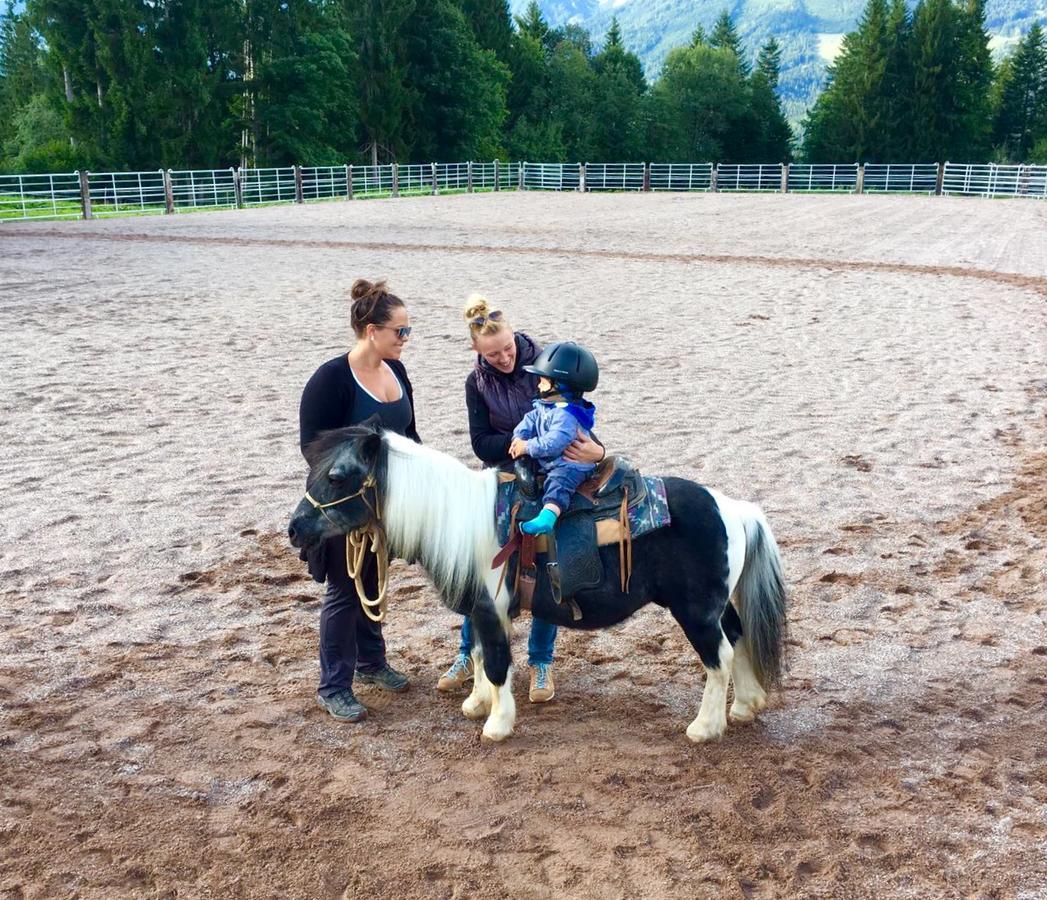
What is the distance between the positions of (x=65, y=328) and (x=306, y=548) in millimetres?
10153

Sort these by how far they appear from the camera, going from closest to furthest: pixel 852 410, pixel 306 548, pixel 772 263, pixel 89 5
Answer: pixel 306 548, pixel 852 410, pixel 772 263, pixel 89 5

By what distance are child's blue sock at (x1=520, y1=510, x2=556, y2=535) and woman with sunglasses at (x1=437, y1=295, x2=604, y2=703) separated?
1.42 feet

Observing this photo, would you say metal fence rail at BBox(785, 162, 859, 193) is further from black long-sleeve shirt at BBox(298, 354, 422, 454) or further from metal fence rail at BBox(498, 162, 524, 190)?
black long-sleeve shirt at BBox(298, 354, 422, 454)

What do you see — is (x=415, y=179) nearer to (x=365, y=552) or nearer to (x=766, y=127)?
(x=766, y=127)

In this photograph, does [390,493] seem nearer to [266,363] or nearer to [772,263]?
[266,363]

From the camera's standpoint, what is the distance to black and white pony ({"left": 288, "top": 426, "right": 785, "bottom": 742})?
374cm

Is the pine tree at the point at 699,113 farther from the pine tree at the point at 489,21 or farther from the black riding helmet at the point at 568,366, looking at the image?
the black riding helmet at the point at 568,366

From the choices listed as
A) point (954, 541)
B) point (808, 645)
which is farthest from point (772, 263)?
point (808, 645)

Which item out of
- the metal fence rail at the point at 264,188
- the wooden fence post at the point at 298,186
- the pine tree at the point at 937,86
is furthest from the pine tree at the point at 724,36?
the wooden fence post at the point at 298,186

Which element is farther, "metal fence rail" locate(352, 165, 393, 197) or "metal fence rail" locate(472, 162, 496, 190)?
"metal fence rail" locate(472, 162, 496, 190)

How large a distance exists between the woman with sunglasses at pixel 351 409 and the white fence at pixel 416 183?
1110 inches

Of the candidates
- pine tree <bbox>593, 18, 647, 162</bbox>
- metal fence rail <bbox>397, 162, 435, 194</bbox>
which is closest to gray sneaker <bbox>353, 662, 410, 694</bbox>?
metal fence rail <bbox>397, 162, 435, 194</bbox>

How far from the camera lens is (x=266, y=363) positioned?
10.8m

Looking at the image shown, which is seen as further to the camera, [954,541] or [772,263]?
[772,263]
